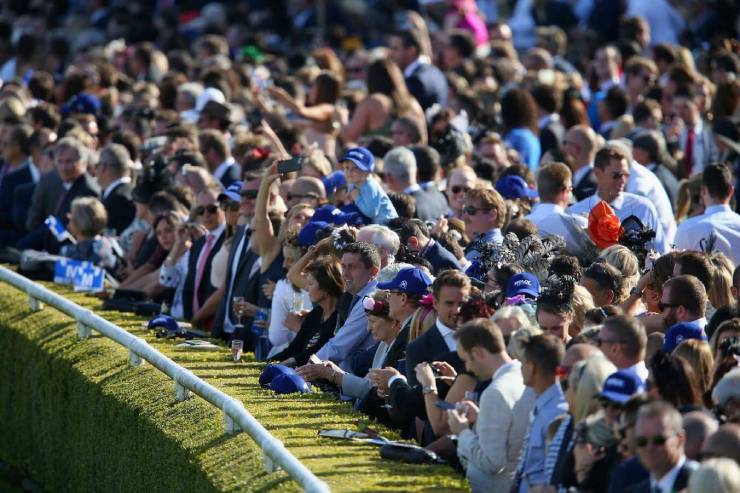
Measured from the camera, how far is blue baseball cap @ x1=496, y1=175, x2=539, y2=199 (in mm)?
12664

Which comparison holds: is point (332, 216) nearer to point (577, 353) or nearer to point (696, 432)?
point (577, 353)

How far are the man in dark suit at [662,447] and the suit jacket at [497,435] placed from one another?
1.28 meters

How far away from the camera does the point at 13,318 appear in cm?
1291

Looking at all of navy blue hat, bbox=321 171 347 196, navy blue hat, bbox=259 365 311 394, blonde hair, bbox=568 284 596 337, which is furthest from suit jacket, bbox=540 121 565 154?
blonde hair, bbox=568 284 596 337

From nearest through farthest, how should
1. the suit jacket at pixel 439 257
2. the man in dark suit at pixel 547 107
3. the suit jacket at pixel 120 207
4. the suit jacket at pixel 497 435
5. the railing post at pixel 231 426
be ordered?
the suit jacket at pixel 497 435 < the railing post at pixel 231 426 < the suit jacket at pixel 439 257 < the suit jacket at pixel 120 207 < the man in dark suit at pixel 547 107

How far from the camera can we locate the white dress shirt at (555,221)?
11398 millimetres

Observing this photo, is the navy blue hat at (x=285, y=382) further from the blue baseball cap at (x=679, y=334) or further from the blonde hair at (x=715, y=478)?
the blonde hair at (x=715, y=478)

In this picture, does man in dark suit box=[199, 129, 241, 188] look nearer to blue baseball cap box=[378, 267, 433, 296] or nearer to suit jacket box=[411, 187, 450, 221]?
suit jacket box=[411, 187, 450, 221]

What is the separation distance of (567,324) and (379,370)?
120 cm

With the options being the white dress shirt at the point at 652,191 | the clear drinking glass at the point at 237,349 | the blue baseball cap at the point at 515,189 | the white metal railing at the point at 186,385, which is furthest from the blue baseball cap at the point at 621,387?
the blue baseball cap at the point at 515,189

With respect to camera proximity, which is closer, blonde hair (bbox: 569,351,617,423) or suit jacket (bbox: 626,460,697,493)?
suit jacket (bbox: 626,460,697,493)

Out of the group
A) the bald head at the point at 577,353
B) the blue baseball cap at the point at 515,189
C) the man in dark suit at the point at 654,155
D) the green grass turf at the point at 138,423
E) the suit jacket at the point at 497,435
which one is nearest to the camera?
the bald head at the point at 577,353

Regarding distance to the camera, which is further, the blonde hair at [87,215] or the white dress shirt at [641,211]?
the blonde hair at [87,215]

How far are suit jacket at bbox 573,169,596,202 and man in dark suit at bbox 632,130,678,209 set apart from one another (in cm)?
61
